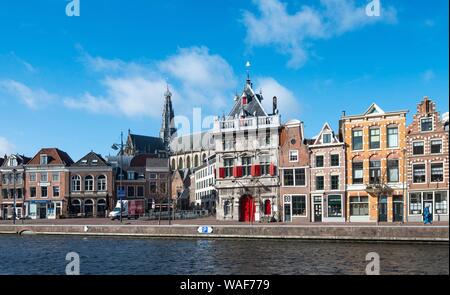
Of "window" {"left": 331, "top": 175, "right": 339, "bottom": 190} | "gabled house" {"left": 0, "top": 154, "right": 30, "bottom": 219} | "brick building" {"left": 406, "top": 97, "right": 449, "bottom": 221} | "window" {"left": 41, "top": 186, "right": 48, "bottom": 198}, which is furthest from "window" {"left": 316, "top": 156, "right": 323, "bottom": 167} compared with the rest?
"gabled house" {"left": 0, "top": 154, "right": 30, "bottom": 219}

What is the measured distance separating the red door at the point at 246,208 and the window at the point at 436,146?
2045cm

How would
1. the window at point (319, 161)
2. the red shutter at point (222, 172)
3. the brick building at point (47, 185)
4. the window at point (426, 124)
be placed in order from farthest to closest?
the brick building at point (47, 185), the red shutter at point (222, 172), the window at point (319, 161), the window at point (426, 124)

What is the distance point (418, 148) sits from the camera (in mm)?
49406

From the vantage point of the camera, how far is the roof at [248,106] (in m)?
60.1

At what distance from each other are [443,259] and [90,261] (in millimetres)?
21777

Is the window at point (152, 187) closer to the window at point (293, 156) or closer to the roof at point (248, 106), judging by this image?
the roof at point (248, 106)

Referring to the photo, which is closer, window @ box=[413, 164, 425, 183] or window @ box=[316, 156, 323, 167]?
window @ box=[413, 164, 425, 183]

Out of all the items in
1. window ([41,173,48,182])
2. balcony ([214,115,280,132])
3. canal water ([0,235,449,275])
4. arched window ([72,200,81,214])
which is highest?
balcony ([214,115,280,132])

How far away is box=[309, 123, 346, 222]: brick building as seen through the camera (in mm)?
53438

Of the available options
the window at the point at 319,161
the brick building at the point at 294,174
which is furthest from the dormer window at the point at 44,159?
the window at the point at 319,161

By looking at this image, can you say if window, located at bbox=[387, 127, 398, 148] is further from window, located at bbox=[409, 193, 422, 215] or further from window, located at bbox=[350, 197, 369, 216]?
window, located at bbox=[350, 197, 369, 216]

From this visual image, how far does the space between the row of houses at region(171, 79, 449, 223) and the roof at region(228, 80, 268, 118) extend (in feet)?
0.40
